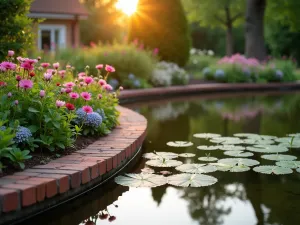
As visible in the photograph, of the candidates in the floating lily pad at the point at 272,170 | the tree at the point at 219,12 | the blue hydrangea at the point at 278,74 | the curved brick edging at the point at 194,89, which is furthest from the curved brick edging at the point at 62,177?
the tree at the point at 219,12

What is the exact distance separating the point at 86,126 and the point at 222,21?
22.6 metres

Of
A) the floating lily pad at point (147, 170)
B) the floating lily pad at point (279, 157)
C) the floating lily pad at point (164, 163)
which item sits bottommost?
the floating lily pad at point (147, 170)

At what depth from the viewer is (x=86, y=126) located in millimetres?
4926

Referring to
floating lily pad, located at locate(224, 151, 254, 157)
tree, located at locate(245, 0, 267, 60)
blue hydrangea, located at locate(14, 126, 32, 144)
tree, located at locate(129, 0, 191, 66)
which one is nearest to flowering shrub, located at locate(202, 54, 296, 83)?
tree, located at locate(129, 0, 191, 66)

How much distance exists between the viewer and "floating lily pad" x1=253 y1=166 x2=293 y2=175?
14.5ft

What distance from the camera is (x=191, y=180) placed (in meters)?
4.14

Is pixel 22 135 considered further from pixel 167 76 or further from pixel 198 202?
pixel 167 76

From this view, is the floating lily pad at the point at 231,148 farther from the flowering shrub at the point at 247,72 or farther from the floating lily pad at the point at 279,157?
the flowering shrub at the point at 247,72

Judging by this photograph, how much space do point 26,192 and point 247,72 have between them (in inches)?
506

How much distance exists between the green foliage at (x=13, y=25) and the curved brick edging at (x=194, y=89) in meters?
4.64

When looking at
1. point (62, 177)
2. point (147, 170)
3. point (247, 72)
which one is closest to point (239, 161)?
point (147, 170)

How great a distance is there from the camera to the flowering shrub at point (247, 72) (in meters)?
15.1

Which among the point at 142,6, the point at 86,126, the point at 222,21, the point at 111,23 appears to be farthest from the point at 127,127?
the point at 111,23

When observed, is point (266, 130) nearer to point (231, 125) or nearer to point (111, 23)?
point (231, 125)
